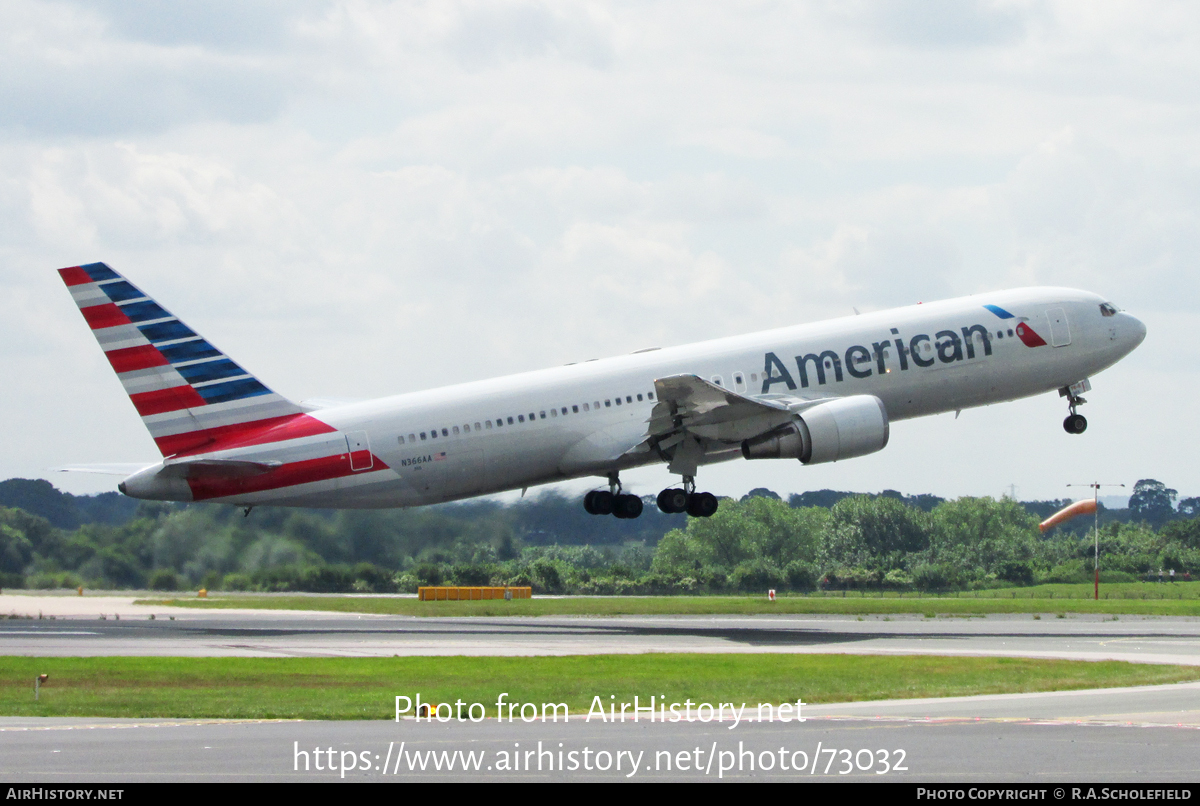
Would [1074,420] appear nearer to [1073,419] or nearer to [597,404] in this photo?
[1073,419]

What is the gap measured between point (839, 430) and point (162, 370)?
22.0 meters

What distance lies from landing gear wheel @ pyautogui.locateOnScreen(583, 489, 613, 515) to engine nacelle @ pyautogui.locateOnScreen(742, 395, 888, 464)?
27.6 ft

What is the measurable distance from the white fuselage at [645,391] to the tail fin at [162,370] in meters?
2.21

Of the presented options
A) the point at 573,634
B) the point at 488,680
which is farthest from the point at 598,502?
the point at 488,680

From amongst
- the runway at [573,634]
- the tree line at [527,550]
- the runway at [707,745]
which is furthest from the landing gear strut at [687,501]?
the runway at [707,745]

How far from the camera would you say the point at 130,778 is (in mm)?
18609

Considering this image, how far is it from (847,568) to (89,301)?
66.6 metres

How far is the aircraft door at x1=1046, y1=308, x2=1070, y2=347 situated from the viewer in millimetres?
54750

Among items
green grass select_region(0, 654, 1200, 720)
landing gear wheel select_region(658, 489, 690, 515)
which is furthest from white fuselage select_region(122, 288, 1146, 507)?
green grass select_region(0, 654, 1200, 720)

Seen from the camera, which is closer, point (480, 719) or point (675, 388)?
point (480, 719)

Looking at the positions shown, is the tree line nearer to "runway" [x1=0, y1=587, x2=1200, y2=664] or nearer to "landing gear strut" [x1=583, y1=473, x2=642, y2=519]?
"runway" [x1=0, y1=587, x2=1200, y2=664]

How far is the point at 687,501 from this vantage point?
180 feet
